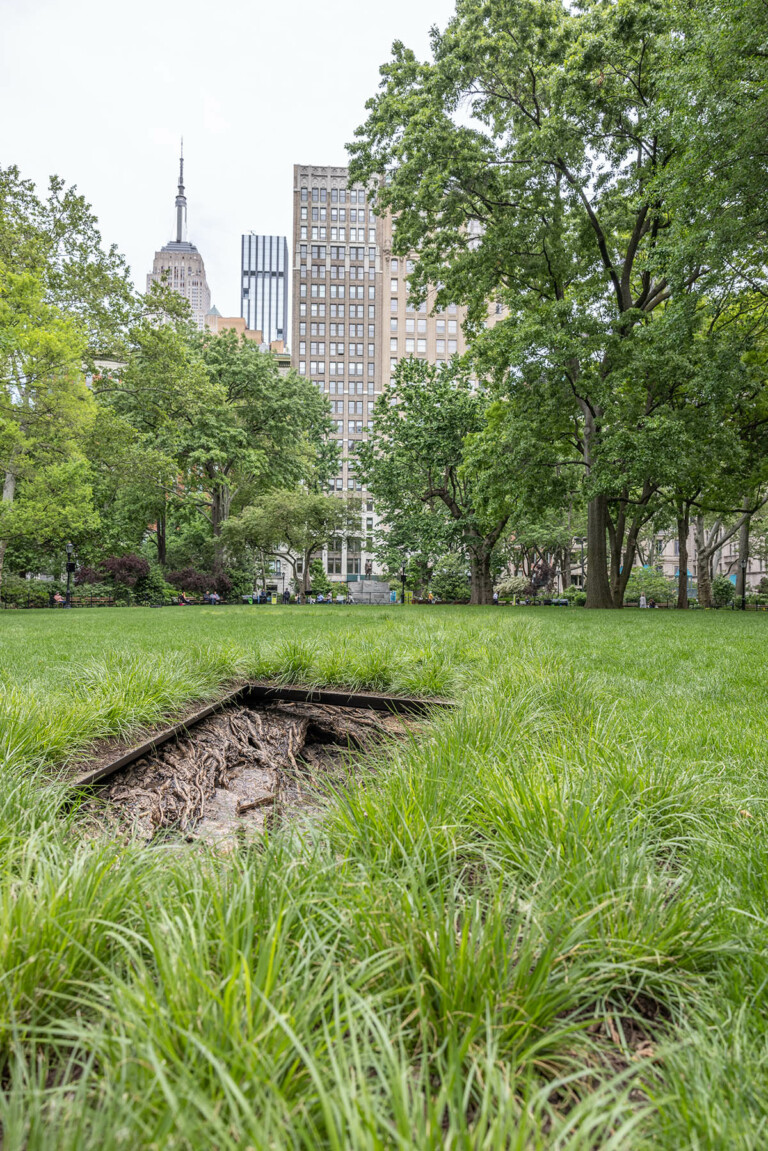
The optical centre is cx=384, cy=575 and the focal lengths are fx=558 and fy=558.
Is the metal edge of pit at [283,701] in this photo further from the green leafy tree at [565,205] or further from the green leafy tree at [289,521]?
the green leafy tree at [289,521]

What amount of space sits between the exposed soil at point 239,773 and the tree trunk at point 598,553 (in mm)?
15453

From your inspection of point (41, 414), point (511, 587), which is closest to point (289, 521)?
point (41, 414)

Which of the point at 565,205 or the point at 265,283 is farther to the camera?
the point at 265,283

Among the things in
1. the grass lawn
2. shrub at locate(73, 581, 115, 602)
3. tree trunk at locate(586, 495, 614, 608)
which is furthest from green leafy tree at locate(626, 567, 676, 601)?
the grass lawn

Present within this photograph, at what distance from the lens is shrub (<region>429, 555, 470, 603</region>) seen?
40.2 meters

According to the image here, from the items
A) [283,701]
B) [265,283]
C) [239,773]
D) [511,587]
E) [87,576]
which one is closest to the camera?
[239,773]

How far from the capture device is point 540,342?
15734mm

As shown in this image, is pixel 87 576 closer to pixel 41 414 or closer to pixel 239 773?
pixel 41 414

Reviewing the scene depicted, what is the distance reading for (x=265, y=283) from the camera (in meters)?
189

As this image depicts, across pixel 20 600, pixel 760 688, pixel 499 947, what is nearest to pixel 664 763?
pixel 499 947

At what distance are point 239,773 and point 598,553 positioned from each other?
16.9 m

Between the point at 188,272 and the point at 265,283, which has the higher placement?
the point at 265,283

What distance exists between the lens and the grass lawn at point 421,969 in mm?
796

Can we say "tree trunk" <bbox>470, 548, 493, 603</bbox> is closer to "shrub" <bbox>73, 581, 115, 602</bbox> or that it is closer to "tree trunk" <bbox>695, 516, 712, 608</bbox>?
"tree trunk" <bbox>695, 516, 712, 608</bbox>
